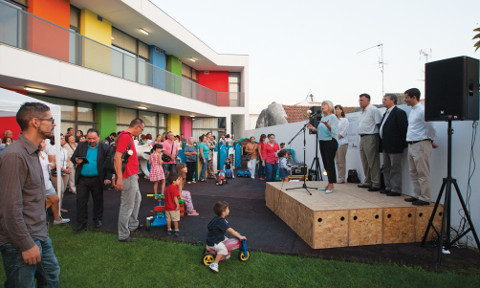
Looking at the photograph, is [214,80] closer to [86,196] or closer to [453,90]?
[86,196]

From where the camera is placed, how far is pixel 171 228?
531 cm

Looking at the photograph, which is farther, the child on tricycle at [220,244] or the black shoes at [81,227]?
the black shoes at [81,227]

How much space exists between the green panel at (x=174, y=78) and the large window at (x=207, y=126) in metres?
4.50

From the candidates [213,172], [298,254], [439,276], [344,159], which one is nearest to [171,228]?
[298,254]

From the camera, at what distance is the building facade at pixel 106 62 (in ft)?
27.5

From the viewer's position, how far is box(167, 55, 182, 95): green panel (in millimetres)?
16159

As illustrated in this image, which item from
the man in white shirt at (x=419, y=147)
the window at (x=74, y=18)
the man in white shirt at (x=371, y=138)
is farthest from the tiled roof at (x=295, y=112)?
the man in white shirt at (x=419, y=147)

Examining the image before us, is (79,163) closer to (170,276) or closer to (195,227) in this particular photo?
(195,227)

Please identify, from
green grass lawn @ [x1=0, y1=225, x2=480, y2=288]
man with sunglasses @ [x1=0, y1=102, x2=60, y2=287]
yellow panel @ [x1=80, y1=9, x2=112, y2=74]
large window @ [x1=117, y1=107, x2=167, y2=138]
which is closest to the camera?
man with sunglasses @ [x1=0, y1=102, x2=60, y2=287]

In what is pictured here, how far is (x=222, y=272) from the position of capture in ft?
11.8

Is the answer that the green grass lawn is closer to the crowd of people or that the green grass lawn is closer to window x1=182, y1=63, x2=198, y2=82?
the crowd of people

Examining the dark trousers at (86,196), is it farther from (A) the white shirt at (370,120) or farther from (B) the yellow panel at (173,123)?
(B) the yellow panel at (173,123)

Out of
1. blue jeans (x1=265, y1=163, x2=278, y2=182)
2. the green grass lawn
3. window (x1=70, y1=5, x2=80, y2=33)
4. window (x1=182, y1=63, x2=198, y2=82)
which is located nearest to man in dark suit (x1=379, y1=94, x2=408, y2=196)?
the green grass lawn

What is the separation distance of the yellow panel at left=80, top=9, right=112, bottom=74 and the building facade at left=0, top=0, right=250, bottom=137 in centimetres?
4
